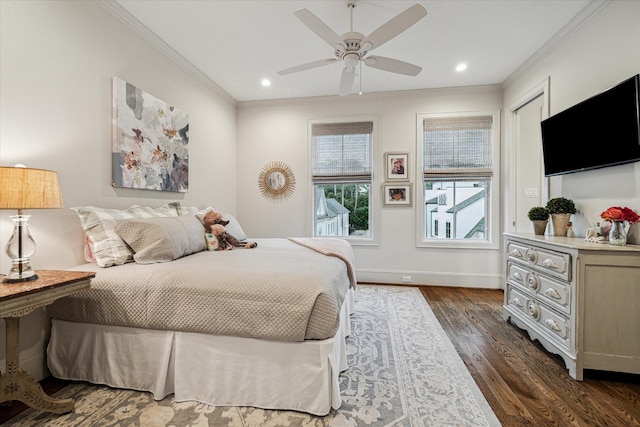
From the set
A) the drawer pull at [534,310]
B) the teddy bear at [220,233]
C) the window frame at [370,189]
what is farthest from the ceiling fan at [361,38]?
the drawer pull at [534,310]

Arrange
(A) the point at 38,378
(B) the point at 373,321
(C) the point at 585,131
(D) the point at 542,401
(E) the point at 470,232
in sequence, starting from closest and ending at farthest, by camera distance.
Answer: (D) the point at 542,401
(A) the point at 38,378
(C) the point at 585,131
(B) the point at 373,321
(E) the point at 470,232

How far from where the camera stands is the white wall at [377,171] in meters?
4.10

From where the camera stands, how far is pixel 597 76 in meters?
2.39

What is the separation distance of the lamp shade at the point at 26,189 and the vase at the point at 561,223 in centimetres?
371

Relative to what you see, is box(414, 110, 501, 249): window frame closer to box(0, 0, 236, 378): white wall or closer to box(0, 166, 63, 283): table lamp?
box(0, 0, 236, 378): white wall

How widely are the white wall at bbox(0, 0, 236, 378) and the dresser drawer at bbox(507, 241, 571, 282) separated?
11.6 feet

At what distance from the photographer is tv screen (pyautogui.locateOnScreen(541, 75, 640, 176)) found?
2020 millimetres

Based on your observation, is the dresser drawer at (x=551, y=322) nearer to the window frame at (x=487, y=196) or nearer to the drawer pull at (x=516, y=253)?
the drawer pull at (x=516, y=253)

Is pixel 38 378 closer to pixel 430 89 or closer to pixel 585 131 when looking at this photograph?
pixel 585 131

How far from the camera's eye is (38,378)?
1.87 meters

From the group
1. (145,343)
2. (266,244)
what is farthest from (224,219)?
(145,343)

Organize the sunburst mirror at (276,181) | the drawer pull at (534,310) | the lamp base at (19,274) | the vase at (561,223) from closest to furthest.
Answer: the lamp base at (19,274) < the drawer pull at (534,310) < the vase at (561,223) < the sunburst mirror at (276,181)

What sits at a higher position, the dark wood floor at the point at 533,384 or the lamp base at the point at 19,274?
the lamp base at the point at 19,274

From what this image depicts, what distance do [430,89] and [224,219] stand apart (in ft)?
11.0
